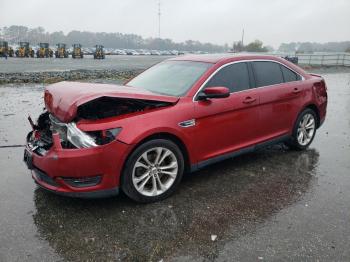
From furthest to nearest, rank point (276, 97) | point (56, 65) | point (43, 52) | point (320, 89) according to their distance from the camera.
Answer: point (43, 52)
point (56, 65)
point (320, 89)
point (276, 97)

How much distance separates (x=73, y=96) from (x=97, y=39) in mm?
132248

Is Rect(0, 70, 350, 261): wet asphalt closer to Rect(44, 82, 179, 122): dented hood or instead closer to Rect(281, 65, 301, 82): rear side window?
Rect(44, 82, 179, 122): dented hood

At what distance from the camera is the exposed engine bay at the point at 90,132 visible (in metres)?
3.61

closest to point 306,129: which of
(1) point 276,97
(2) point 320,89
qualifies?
(2) point 320,89

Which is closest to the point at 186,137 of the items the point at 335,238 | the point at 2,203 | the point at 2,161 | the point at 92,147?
the point at 92,147

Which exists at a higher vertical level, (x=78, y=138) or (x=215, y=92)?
(x=215, y=92)

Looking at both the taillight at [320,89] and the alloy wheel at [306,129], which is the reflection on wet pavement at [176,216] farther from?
the taillight at [320,89]

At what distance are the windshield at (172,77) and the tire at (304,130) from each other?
2.05 m

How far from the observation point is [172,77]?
192 inches

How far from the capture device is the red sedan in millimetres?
3621

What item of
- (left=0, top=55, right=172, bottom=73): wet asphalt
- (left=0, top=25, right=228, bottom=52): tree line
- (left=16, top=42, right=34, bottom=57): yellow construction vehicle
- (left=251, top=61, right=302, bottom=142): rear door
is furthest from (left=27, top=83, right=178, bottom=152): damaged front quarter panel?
(left=0, top=25, right=228, bottom=52): tree line

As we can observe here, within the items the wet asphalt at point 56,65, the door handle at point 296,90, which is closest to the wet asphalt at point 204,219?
the door handle at point 296,90

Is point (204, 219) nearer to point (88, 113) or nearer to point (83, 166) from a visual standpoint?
point (83, 166)

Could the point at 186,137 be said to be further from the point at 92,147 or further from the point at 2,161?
the point at 2,161
